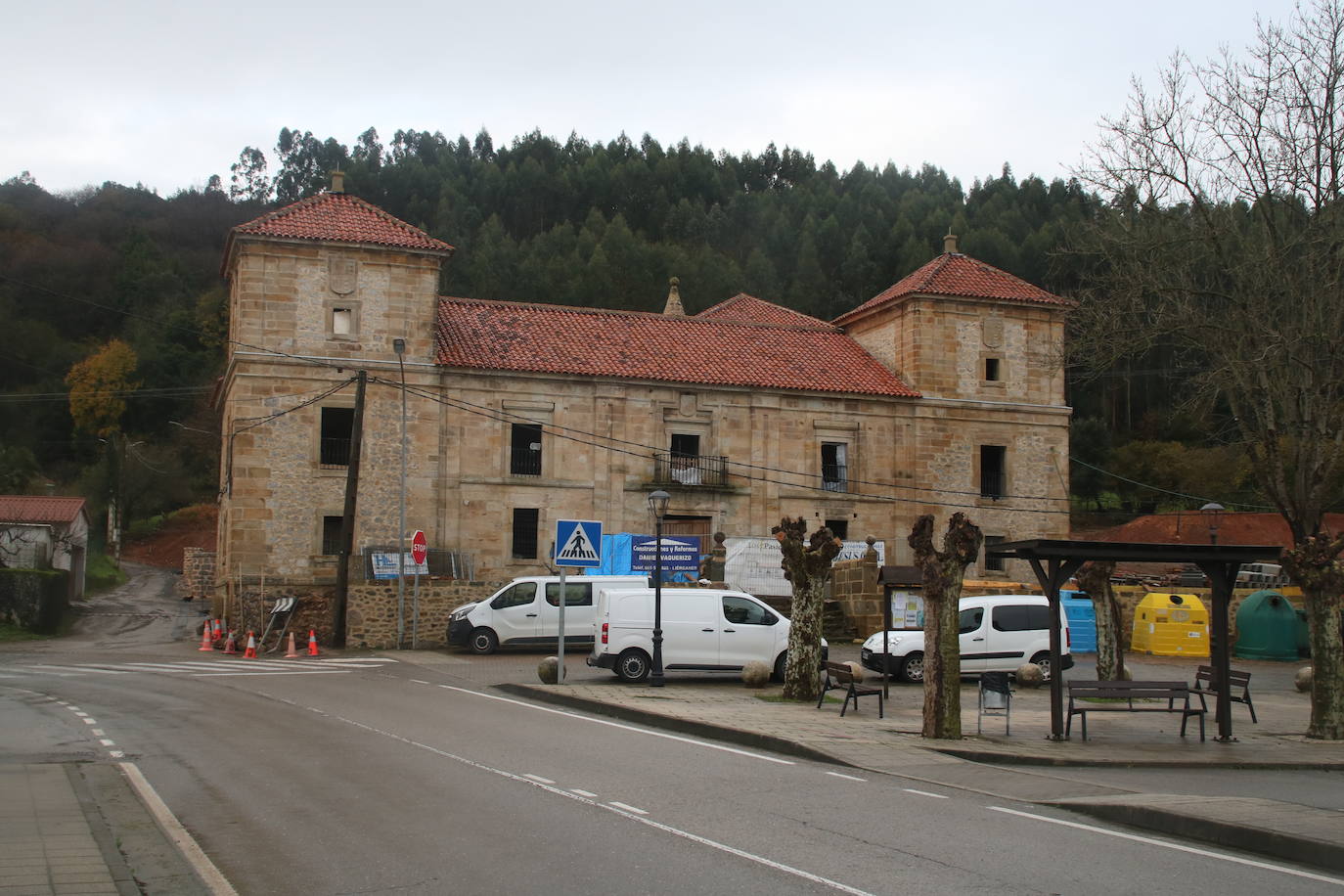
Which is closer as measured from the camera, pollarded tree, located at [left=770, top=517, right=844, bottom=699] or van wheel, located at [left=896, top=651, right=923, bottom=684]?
pollarded tree, located at [left=770, top=517, right=844, bottom=699]

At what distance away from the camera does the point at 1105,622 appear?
70.3 ft

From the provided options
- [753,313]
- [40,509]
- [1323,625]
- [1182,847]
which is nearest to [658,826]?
[1182,847]

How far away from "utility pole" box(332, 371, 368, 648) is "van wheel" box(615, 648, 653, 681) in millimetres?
12451

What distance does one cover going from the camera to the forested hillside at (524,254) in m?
69.8

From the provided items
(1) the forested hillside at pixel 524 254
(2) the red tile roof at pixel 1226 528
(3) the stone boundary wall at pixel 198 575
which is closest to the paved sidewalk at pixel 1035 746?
(2) the red tile roof at pixel 1226 528

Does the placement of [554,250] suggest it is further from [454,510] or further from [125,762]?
[125,762]

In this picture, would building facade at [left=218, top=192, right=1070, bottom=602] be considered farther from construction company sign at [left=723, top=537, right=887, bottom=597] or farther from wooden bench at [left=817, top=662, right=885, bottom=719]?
wooden bench at [left=817, top=662, right=885, bottom=719]

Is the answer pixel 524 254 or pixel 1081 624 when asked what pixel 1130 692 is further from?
pixel 524 254

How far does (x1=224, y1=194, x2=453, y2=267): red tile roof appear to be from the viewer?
1490 inches

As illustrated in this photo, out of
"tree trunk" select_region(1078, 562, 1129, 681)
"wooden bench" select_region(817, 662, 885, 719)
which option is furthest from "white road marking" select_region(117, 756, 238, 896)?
"tree trunk" select_region(1078, 562, 1129, 681)

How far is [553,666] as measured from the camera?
22531 mm

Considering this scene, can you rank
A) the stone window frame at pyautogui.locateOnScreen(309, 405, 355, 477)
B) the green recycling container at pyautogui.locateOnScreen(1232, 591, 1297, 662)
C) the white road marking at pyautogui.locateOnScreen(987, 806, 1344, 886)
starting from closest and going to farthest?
the white road marking at pyautogui.locateOnScreen(987, 806, 1344, 886) < the green recycling container at pyautogui.locateOnScreen(1232, 591, 1297, 662) < the stone window frame at pyautogui.locateOnScreen(309, 405, 355, 477)

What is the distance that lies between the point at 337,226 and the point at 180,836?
32.1 m

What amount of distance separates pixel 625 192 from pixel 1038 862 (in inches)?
3310
